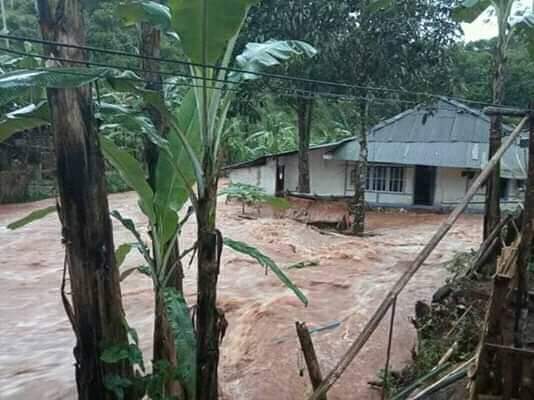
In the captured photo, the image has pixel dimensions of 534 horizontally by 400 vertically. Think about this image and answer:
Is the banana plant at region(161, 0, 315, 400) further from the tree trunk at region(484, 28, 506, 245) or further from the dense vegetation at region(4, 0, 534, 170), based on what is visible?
the tree trunk at region(484, 28, 506, 245)

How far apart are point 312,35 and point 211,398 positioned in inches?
391

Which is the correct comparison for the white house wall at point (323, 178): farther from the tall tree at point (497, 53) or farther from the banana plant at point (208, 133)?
the banana plant at point (208, 133)

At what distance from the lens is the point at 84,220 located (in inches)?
101

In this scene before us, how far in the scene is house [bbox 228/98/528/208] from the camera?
17281 mm

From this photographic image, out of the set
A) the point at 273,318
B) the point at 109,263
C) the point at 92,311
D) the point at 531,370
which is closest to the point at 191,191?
the point at 109,263

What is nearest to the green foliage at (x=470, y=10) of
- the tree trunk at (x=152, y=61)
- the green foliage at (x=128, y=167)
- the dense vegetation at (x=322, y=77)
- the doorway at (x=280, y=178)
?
the dense vegetation at (x=322, y=77)

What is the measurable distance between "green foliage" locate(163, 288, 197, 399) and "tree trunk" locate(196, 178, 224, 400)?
159mm

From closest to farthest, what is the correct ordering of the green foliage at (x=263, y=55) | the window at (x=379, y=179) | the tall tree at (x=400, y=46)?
the green foliage at (x=263, y=55), the tall tree at (x=400, y=46), the window at (x=379, y=179)

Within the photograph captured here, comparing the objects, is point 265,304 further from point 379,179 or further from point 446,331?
point 379,179

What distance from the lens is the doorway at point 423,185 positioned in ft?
61.4

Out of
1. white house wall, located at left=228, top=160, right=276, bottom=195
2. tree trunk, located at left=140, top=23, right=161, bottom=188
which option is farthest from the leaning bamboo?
white house wall, located at left=228, top=160, right=276, bottom=195

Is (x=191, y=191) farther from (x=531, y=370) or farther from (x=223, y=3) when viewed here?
(x=531, y=370)

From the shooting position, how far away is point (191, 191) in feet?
9.92

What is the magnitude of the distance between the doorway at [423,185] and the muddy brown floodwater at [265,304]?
3682 millimetres
